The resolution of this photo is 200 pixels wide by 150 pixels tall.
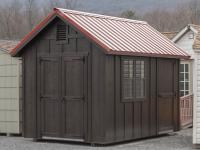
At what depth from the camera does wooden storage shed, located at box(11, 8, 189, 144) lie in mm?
15234

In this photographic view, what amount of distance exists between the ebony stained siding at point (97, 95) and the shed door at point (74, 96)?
0.13 metres

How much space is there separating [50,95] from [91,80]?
1.44 meters

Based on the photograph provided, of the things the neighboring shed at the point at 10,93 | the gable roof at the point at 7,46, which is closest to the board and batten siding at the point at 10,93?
the neighboring shed at the point at 10,93

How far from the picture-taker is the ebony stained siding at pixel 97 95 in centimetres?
1516

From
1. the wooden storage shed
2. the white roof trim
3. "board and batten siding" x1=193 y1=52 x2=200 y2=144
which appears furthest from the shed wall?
the white roof trim

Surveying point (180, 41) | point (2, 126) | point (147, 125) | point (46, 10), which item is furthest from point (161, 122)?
point (46, 10)

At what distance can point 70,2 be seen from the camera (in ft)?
225

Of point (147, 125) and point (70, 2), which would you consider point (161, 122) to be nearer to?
point (147, 125)

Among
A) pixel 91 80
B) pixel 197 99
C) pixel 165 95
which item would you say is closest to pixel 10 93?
pixel 91 80

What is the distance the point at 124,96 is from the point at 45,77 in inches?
89.1

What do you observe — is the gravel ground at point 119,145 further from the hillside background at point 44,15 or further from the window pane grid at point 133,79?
the hillside background at point 44,15

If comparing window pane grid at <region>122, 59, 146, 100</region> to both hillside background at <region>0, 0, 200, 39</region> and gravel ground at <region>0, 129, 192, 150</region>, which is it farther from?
hillside background at <region>0, 0, 200, 39</region>

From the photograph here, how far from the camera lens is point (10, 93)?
1823 centimetres

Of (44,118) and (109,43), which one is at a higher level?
(109,43)
